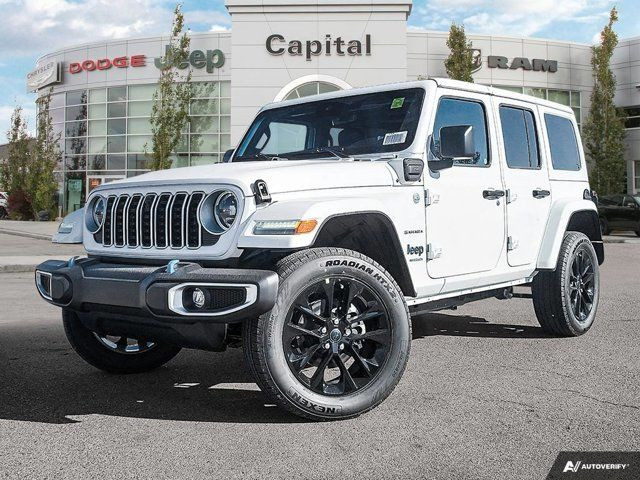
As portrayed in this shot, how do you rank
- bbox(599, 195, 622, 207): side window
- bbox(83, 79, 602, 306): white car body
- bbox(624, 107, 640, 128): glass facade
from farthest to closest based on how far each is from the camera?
bbox(624, 107, 640, 128): glass facade < bbox(599, 195, 622, 207): side window < bbox(83, 79, 602, 306): white car body

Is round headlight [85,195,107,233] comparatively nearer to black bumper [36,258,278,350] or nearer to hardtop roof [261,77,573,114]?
black bumper [36,258,278,350]

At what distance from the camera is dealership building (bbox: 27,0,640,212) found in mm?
27250

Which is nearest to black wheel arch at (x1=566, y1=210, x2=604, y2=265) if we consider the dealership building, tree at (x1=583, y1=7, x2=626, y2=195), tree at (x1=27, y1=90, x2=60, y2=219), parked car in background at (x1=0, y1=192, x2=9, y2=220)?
the dealership building

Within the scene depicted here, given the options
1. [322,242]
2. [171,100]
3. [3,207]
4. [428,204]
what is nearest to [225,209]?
[322,242]

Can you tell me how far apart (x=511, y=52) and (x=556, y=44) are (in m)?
2.92

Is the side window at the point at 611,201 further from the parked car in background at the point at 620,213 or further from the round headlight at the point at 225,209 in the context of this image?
the round headlight at the point at 225,209

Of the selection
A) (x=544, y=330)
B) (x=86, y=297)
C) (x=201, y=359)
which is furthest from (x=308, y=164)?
(x=544, y=330)

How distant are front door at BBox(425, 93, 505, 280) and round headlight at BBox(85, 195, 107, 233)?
2.14 m

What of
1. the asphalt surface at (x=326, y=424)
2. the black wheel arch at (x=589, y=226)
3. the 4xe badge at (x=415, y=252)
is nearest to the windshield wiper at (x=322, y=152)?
the 4xe badge at (x=415, y=252)

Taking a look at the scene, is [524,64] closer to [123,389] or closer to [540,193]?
[540,193]

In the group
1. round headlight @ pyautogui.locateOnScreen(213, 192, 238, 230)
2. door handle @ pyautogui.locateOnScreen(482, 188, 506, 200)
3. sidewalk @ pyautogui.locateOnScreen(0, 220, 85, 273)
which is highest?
door handle @ pyautogui.locateOnScreen(482, 188, 506, 200)

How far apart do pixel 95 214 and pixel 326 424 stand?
2066 mm

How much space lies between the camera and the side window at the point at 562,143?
6383mm

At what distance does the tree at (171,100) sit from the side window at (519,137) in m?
28.2
